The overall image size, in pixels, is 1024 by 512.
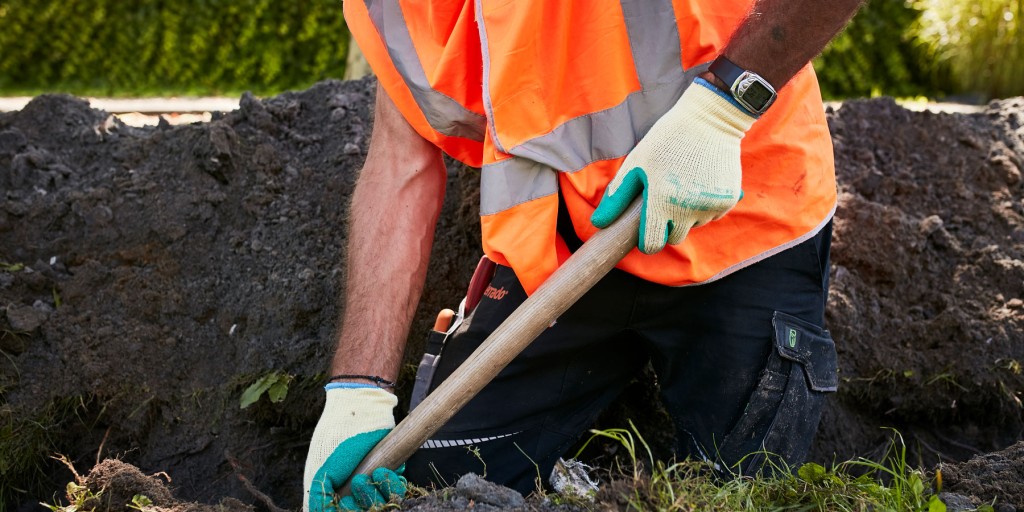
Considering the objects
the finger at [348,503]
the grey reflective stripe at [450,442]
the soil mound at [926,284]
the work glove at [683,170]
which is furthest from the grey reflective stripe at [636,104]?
the soil mound at [926,284]

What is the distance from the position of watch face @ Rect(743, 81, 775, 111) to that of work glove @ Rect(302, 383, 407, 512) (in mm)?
1154

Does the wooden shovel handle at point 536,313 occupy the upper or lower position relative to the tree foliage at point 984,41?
upper

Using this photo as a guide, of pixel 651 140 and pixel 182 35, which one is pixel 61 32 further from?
pixel 651 140

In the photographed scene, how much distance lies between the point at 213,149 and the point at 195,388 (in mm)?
908

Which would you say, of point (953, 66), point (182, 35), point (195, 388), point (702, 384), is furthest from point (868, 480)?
point (182, 35)

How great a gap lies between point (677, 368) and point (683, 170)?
0.65m

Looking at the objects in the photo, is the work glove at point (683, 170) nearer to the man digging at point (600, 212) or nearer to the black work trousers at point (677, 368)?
the man digging at point (600, 212)

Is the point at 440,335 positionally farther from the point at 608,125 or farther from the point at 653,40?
the point at 653,40

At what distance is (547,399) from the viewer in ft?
7.98

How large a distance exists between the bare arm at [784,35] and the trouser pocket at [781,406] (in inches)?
25.5

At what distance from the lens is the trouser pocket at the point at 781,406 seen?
86.9 inches

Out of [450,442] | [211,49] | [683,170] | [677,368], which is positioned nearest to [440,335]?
[450,442]

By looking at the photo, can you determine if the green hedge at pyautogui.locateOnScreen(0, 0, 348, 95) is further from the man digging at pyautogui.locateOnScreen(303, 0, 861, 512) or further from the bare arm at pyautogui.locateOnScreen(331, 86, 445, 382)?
the man digging at pyautogui.locateOnScreen(303, 0, 861, 512)

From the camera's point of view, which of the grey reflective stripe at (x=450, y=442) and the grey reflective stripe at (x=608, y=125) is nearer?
the grey reflective stripe at (x=608, y=125)
